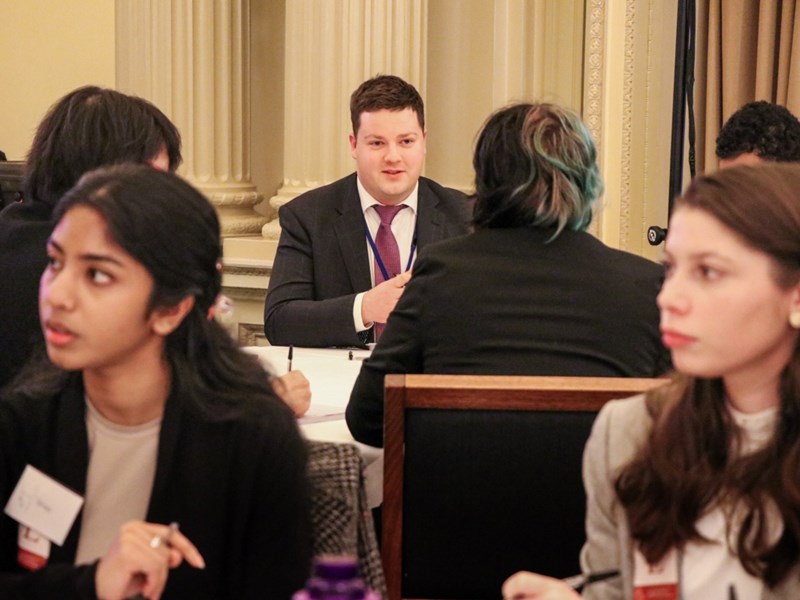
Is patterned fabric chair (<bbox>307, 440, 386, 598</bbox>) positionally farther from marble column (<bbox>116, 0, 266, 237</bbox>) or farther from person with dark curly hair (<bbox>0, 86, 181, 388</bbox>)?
marble column (<bbox>116, 0, 266, 237</bbox>)

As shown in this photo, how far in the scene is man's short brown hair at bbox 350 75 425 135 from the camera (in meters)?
3.76

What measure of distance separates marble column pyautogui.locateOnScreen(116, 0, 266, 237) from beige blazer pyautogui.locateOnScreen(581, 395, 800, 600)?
4.00 metres

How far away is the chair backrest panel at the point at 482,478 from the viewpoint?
6.44 ft

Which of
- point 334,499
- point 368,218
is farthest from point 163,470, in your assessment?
point 368,218

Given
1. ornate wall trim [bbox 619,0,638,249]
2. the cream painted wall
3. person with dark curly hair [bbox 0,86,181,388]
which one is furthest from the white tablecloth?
the cream painted wall

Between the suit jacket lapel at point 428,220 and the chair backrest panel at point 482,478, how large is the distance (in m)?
1.68

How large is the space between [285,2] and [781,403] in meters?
4.41

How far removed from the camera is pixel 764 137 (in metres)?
3.38

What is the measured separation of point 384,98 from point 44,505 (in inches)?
93.9

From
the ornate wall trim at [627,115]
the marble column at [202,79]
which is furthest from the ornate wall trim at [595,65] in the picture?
the marble column at [202,79]

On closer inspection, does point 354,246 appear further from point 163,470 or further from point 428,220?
point 163,470

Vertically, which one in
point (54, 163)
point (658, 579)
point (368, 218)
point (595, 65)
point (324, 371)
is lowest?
point (324, 371)

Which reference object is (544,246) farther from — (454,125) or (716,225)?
(454,125)

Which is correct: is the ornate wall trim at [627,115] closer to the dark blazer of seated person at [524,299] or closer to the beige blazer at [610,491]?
the dark blazer of seated person at [524,299]
